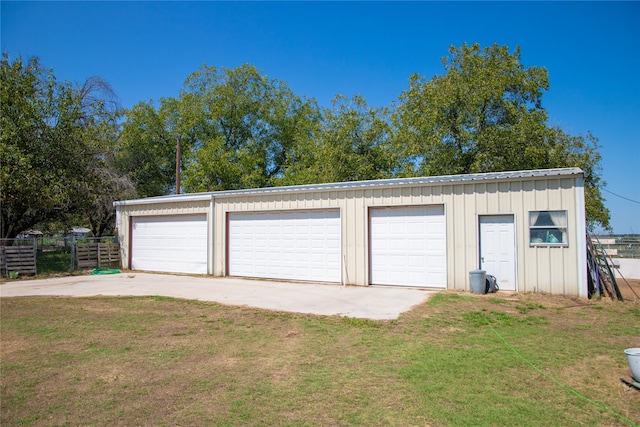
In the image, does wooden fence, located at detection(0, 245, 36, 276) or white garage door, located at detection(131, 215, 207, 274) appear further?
white garage door, located at detection(131, 215, 207, 274)

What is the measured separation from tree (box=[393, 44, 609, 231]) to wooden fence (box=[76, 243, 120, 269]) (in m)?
14.6

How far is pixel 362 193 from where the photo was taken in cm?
1246

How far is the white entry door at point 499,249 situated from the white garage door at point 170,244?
9.33 m

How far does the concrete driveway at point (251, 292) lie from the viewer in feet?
30.1

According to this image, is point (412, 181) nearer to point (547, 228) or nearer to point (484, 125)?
point (547, 228)

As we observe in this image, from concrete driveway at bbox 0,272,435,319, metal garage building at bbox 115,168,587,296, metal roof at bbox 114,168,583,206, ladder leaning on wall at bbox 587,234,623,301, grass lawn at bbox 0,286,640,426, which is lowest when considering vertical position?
grass lawn at bbox 0,286,640,426

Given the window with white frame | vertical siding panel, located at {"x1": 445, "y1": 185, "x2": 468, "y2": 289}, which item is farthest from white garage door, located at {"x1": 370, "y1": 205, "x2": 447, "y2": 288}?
the window with white frame

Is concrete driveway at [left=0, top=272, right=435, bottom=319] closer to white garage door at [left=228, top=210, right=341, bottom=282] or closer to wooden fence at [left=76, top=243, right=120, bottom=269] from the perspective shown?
white garage door at [left=228, top=210, right=341, bottom=282]

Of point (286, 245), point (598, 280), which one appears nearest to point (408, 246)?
point (286, 245)

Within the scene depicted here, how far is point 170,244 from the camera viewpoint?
1666cm

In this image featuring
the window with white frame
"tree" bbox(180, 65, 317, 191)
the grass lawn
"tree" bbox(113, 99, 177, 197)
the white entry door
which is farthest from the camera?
"tree" bbox(180, 65, 317, 191)

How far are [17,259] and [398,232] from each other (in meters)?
13.6

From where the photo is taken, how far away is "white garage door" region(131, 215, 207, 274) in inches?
621

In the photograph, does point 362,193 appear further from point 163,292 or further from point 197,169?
point 197,169
